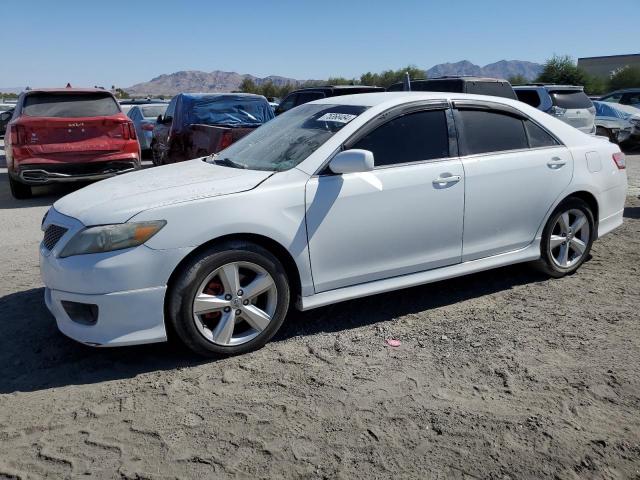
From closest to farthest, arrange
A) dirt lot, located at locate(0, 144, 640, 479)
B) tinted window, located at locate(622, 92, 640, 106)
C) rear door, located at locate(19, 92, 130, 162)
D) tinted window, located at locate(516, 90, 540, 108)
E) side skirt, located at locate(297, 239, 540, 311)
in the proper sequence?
dirt lot, located at locate(0, 144, 640, 479) → side skirt, located at locate(297, 239, 540, 311) → rear door, located at locate(19, 92, 130, 162) → tinted window, located at locate(516, 90, 540, 108) → tinted window, located at locate(622, 92, 640, 106)

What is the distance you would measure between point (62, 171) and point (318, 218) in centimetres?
667

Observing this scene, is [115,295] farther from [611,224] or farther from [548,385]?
[611,224]

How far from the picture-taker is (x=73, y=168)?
916cm

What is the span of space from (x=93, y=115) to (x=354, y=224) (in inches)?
275

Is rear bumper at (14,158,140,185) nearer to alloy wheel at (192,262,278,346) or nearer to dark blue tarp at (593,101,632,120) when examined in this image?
alloy wheel at (192,262,278,346)

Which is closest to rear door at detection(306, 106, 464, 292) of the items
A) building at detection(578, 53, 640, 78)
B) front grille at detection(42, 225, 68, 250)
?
front grille at detection(42, 225, 68, 250)

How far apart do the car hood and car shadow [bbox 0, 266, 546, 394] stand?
915 mm

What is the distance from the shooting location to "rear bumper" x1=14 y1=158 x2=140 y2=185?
899 cm

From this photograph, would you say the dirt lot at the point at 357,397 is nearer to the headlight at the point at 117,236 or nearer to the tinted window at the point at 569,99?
the headlight at the point at 117,236

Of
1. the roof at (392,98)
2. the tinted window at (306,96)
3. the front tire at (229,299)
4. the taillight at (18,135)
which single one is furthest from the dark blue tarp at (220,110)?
the front tire at (229,299)

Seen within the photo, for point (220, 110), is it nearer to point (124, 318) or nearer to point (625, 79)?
point (124, 318)

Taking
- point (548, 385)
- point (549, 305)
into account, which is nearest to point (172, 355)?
point (548, 385)

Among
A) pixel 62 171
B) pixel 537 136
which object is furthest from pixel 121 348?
pixel 62 171

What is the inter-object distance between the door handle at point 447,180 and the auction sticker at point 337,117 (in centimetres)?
76
